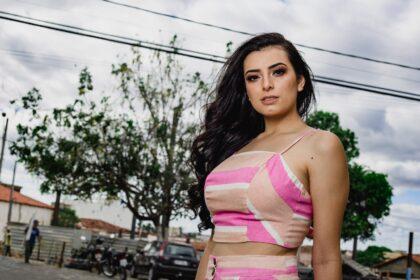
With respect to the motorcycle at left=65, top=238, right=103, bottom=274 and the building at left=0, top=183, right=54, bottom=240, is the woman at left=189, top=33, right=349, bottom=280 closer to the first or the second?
the motorcycle at left=65, top=238, right=103, bottom=274

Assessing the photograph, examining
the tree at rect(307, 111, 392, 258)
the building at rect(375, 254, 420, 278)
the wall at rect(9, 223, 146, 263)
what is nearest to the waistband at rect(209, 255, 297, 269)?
the wall at rect(9, 223, 146, 263)

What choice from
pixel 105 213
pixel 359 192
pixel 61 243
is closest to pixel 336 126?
pixel 359 192

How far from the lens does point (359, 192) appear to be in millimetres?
39250

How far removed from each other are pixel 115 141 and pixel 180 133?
2630 mm

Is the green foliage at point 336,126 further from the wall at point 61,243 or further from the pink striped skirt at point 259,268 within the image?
the pink striped skirt at point 259,268

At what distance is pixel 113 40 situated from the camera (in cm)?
1223

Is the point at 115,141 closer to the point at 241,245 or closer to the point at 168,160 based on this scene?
the point at 168,160

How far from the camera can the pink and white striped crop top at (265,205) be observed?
1.84m

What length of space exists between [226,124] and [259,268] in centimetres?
84

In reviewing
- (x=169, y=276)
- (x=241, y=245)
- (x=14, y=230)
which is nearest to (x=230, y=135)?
(x=241, y=245)

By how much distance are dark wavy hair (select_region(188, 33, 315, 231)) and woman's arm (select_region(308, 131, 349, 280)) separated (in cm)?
50

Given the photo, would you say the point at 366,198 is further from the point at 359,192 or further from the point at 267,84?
the point at 267,84

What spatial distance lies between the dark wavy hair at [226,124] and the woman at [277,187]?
17mm

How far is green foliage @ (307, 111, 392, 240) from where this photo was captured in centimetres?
3791
